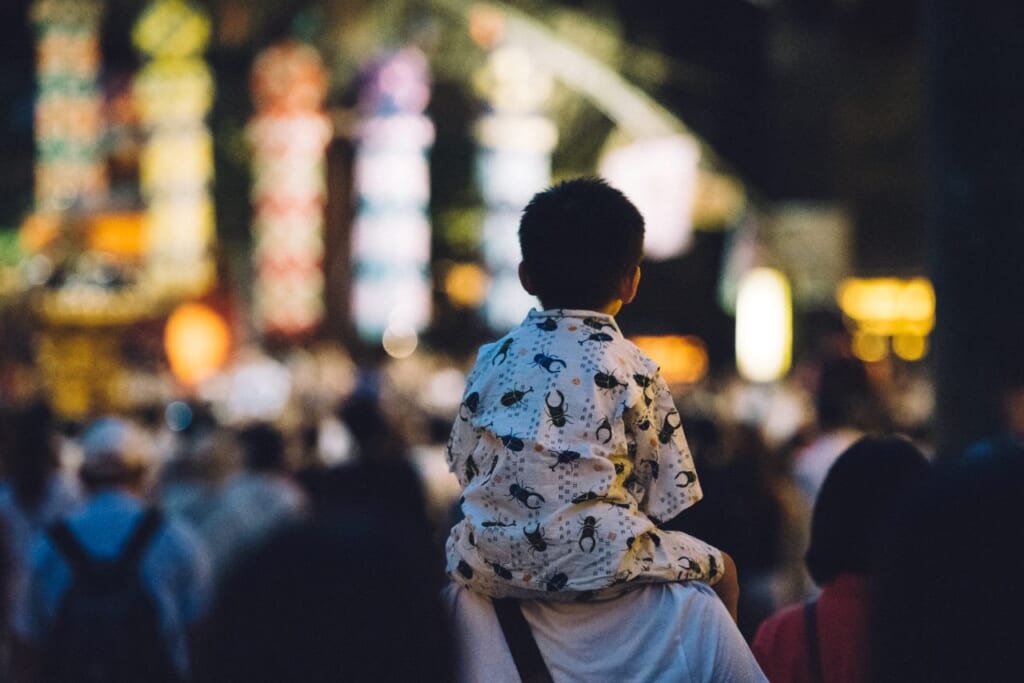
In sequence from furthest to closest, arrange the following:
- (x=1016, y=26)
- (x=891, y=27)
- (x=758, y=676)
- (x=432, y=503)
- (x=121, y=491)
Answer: (x=891, y=27)
(x=432, y=503)
(x=1016, y=26)
(x=121, y=491)
(x=758, y=676)

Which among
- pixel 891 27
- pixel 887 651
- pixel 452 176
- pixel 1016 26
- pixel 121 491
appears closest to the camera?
pixel 887 651

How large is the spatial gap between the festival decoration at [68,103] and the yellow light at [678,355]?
43.5ft

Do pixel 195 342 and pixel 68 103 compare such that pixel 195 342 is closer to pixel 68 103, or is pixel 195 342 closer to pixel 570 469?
pixel 68 103

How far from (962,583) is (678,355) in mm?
29938

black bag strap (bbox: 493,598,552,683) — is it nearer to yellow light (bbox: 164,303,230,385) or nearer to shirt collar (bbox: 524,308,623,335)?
shirt collar (bbox: 524,308,623,335)

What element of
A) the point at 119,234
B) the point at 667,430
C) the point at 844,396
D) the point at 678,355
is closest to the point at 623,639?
the point at 667,430

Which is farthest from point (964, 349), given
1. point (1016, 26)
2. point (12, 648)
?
point (12, 648)

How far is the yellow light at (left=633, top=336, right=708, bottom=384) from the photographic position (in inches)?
1224

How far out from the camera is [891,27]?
28.0 meters

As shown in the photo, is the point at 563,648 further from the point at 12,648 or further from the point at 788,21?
the point at 788,21

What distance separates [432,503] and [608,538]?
6.39 m

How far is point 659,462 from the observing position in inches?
108

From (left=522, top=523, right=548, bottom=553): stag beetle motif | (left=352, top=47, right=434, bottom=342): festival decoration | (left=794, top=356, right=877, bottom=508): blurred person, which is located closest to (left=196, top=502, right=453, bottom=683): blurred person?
(left=522, top=523, right=548, bottom=553): stag beetle motif

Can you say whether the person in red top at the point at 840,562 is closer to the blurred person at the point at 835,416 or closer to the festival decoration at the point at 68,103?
the blurred person at the point at 835,416
